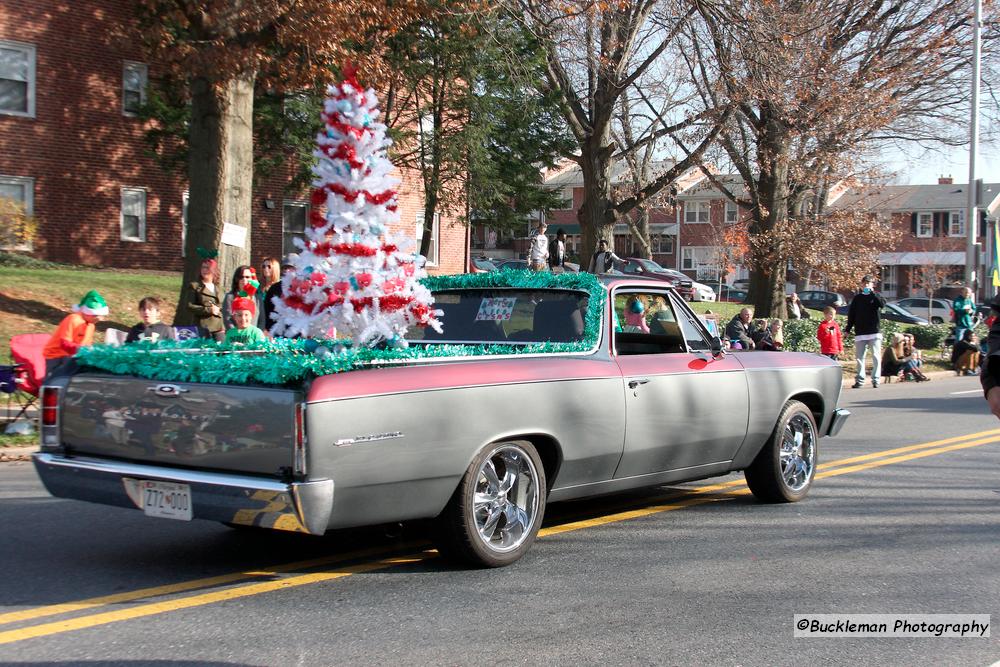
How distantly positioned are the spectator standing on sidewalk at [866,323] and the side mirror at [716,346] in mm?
12874

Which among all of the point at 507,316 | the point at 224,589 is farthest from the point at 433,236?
the point at 224,589

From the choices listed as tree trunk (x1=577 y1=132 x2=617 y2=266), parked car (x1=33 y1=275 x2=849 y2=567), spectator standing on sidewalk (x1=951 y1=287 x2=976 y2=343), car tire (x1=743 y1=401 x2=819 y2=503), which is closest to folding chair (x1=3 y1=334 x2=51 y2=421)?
parked car (x1=33 y1=275 x2=849 y2=567)

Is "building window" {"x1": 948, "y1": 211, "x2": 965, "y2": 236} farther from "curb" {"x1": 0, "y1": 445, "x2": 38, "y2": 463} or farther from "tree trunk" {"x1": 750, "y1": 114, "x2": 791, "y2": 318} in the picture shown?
"curb" {"x1": 0, "y1": 445, "x2": 38, "y2": 463}

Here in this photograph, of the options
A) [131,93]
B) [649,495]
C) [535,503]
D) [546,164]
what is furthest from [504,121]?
[535,503]

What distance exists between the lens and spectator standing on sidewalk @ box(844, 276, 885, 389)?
63.6 feet

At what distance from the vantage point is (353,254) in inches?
247

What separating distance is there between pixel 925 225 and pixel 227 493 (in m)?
70.4

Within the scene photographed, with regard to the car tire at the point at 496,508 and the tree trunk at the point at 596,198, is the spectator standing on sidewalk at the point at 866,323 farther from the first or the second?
the car tire at the point at 496,508

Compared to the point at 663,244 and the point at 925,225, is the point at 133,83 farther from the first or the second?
the point at 925,225

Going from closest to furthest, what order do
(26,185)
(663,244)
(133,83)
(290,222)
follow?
(26,185), (133,83), (290,222), (663,244)

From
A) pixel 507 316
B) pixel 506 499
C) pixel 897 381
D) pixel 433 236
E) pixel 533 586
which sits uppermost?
pixel 433 236

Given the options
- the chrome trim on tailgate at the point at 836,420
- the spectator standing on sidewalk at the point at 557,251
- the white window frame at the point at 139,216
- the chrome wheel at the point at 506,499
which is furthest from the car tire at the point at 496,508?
the white window frame at the point at 139,216

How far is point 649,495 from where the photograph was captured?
26.8ft

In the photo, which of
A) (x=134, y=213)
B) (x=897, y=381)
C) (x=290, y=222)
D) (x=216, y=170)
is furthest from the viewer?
(x=290, y=222)
